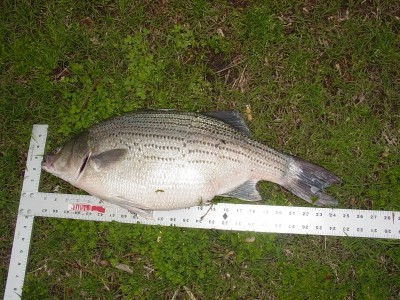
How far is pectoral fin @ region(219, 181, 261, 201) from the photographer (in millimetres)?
4617

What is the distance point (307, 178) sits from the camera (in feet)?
15.0

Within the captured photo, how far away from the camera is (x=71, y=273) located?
4.97 metres

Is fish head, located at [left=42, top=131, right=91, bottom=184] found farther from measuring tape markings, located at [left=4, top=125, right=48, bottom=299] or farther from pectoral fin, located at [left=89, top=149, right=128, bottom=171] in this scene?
measuring tape markings, located at [left=4, top=125, right=48, bottom=299]

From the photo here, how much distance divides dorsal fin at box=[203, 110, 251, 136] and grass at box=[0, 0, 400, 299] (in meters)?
0.44

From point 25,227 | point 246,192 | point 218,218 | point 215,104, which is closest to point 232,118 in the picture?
point 215,104

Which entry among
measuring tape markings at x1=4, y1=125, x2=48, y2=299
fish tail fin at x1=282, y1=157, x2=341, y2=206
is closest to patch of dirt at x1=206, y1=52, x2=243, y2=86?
fish tail fin at x1=282, y1=157, x2=341, y2=206

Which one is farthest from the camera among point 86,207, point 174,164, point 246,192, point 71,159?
point 86,207

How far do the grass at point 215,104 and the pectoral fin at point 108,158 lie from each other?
2.89ft

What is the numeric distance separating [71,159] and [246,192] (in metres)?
1.99

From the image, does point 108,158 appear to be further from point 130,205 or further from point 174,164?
point 174,164

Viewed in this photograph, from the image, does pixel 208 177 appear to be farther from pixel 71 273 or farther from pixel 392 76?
pixel 392 76

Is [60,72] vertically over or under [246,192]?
over

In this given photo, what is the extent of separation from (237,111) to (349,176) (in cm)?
161

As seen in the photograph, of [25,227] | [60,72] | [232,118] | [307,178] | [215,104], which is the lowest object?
[25,227]
